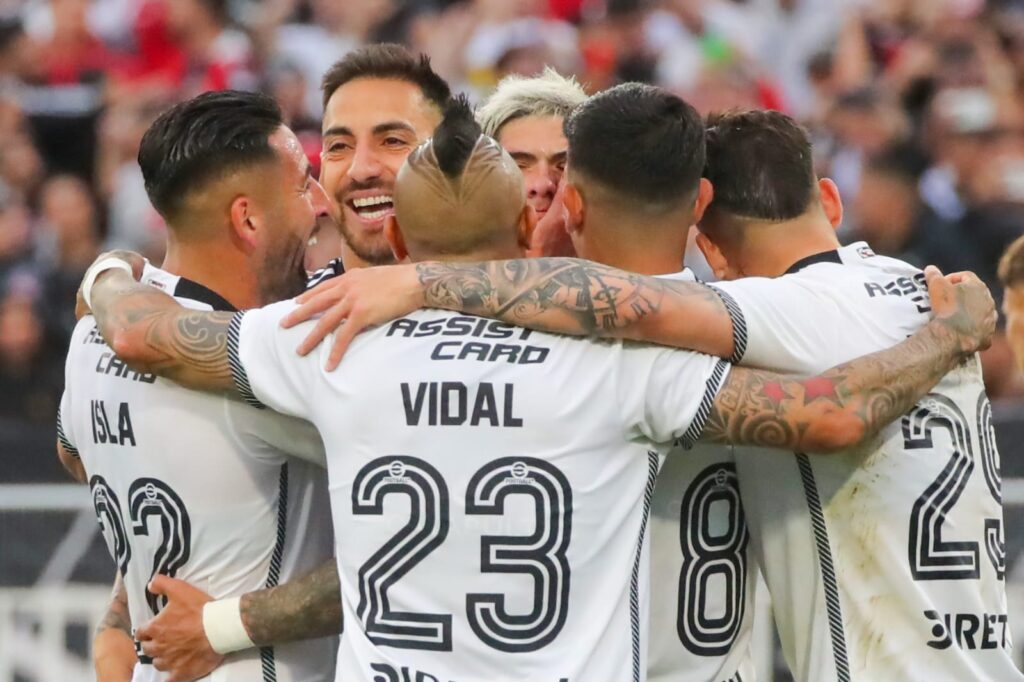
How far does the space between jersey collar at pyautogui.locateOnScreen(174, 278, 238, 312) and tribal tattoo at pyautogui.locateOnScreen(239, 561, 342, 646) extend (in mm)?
684

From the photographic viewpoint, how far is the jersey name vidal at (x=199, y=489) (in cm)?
363

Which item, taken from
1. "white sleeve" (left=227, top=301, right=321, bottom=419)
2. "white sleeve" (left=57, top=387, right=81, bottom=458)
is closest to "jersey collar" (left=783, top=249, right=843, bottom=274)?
"white sleeve" (left=227, top=301, right=321, bottom=419)

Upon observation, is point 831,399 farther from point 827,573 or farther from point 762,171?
point 762,171

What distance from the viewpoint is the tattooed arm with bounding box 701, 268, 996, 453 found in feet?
→ 10.8

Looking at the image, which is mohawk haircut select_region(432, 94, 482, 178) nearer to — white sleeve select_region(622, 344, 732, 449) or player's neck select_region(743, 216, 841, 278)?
white sleeve select_region(622, 344, 732, 449)

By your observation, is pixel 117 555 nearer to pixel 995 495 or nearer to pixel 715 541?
pixel 715 541

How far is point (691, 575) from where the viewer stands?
11.8 feet

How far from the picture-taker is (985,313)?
3.67 m

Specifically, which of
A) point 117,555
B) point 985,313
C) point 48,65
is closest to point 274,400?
point 117,555

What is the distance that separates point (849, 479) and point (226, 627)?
1.47 meters

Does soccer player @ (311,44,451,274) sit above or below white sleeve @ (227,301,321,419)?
above

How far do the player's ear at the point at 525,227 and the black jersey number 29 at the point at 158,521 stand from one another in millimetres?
1001

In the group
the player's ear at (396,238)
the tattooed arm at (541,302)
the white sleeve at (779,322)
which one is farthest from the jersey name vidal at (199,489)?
the white sleeve at (779,322)

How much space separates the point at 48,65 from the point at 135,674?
7825 mm
